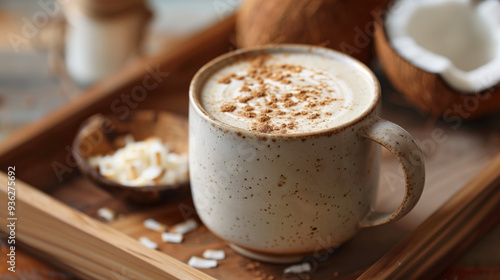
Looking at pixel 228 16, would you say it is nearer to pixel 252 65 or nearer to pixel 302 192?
pixel 252 65

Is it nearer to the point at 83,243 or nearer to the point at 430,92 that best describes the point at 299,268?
the point at 83,243

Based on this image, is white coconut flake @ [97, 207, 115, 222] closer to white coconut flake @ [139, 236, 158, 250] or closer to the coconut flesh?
white coconut flake @ [139, 236, 158, 250]

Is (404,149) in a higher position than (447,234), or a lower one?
higher

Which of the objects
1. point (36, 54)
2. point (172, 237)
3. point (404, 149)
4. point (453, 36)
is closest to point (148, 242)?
point (172, 237)

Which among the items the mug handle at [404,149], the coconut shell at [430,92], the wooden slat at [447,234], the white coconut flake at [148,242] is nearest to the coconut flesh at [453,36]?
the coconut shell at [430,92]

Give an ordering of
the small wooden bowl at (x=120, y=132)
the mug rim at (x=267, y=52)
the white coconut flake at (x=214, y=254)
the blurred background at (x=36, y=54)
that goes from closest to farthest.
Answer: the mug rim at (x=267, y=52), the white coconut flake at (x=214, y=254), the small wooden bowl at (x=120, y=132), the blurred background at (x=36, y=54)

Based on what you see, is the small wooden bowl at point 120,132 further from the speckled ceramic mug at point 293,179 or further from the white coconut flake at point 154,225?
the speckled ceramic mug at point 293,179

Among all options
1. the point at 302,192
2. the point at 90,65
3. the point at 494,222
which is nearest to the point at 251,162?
the point at 302,192

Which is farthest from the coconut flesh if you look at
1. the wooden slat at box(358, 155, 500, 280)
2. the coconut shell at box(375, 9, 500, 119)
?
the wooden slat at box(358, 155, 500, 280)
